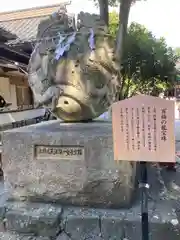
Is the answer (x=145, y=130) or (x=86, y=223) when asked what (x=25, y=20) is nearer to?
(x=86, y=223)

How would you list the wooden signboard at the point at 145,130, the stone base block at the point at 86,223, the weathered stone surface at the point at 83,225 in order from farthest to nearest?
the weathered stone surface at the point at 83,225, the stone base block at the point at 86,223, the wooden signboard at the point at 145,130

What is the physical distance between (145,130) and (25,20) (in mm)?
16537

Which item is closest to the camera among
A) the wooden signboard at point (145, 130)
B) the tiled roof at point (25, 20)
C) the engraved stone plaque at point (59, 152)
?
the wooden signboard at point (145, 130)

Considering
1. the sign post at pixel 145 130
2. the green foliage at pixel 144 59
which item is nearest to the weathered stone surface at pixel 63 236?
the sign post at pixel 145 130

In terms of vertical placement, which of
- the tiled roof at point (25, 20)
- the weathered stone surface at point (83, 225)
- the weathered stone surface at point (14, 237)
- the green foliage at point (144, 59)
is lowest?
the weathered stone surface at point (14, 237)

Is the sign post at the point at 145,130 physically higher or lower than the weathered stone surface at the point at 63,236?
higher

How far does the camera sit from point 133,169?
2932 millimetres

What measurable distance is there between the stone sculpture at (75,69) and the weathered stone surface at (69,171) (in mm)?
319

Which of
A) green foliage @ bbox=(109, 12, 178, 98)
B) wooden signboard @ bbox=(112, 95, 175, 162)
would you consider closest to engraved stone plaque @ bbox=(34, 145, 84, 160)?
wooden signboard @ bbox=(112, 95, 175, 162)

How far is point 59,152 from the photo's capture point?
2.84 meters

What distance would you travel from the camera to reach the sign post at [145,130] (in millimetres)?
1933

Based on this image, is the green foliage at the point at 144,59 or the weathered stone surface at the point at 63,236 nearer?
the weathered stone surface at the point at 63,236

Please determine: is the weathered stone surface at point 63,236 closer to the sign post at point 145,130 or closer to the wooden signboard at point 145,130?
the sign post at point 145,130

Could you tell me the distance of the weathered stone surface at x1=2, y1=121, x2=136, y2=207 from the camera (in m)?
2.73
